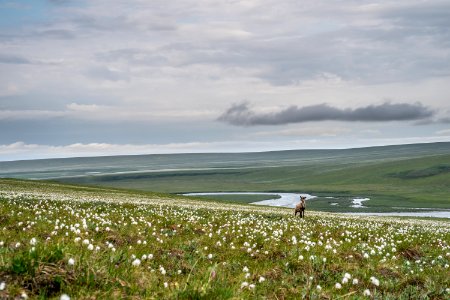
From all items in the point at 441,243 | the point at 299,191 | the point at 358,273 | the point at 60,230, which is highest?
the point at 60,230

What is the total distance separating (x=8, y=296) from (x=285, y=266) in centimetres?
658

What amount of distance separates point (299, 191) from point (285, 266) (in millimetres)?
185135

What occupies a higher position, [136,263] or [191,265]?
[136,263]

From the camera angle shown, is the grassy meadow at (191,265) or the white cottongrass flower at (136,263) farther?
the white cottongrass flower at (136,263)

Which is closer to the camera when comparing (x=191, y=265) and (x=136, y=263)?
(x=136, y=263)

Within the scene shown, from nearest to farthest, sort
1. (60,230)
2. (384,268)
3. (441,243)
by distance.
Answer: (384,268)
(60,230)
(441,243)

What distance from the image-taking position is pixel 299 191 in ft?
A: 630

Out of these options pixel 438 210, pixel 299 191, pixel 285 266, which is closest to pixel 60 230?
pixel 285 266

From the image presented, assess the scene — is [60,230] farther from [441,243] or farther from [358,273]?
[441,243]

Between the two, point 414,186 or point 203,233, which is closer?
point 203,233

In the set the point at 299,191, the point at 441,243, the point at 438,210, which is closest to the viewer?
the point at 441,243

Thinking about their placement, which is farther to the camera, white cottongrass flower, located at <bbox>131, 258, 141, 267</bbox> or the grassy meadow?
white cottongrass flower, located at <bbox>131, 258, 141, 267</bbox>

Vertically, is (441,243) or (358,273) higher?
(358,273)

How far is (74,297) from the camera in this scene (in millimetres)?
5250
